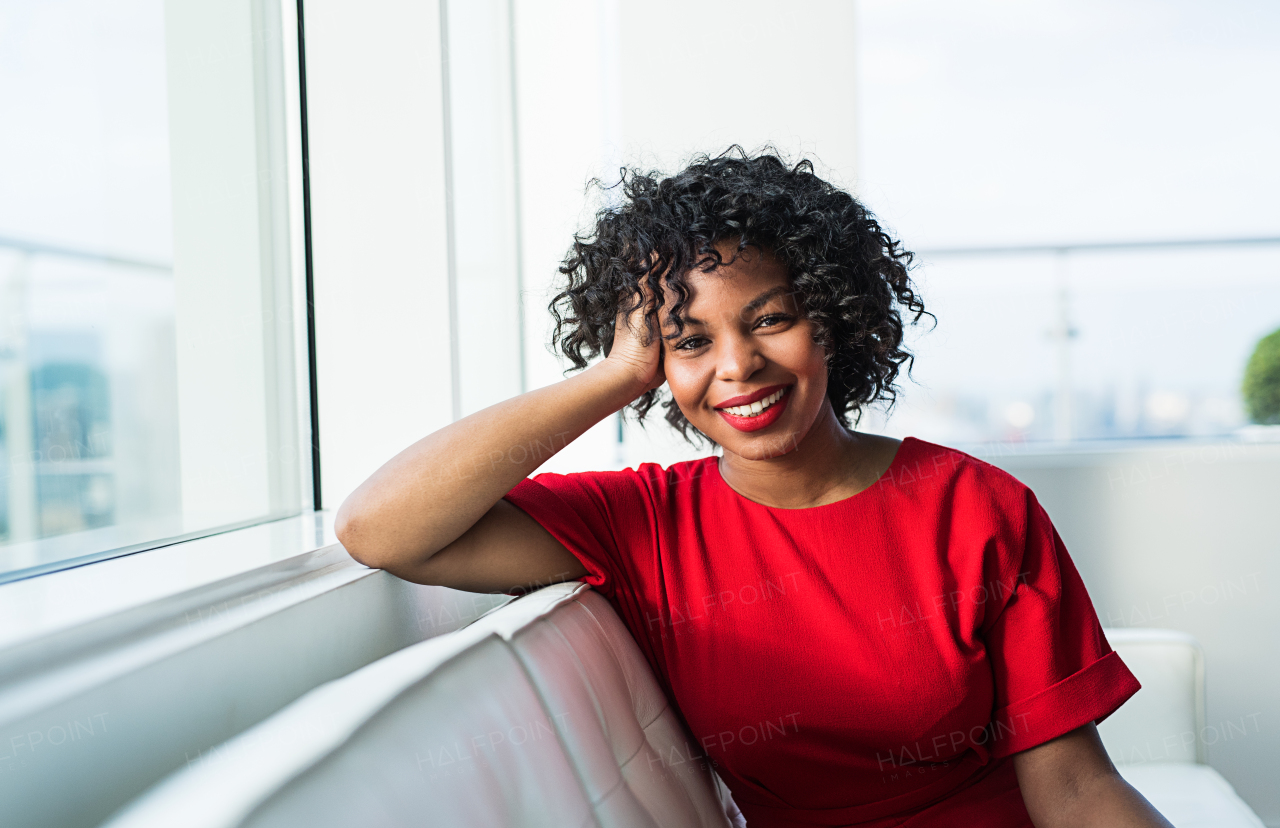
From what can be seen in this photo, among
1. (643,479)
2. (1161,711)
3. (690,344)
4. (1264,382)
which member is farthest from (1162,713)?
(1264,382)

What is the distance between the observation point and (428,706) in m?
0.70

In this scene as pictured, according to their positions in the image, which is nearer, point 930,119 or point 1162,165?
point 1162,165

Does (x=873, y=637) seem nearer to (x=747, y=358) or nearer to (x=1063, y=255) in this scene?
(x=747, y=358)

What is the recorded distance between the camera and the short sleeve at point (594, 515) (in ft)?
3.76

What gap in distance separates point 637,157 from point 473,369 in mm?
694

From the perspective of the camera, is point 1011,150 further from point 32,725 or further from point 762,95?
point 32,725

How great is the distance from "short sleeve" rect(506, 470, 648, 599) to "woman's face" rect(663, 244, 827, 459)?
177mm

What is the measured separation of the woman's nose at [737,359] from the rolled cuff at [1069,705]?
0.53 meters

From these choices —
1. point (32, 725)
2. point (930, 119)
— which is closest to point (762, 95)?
point (32, 725)

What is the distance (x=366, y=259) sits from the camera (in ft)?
5.21

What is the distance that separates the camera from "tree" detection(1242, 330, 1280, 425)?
3.18m

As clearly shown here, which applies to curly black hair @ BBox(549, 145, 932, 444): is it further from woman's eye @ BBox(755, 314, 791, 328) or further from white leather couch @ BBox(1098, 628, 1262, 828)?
white leather couch @ BBox(1098, 628, 1262, 828)

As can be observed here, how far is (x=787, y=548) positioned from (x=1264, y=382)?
3.03 m

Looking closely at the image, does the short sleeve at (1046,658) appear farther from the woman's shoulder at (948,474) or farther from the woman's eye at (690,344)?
the woman's eye at (690,344)
